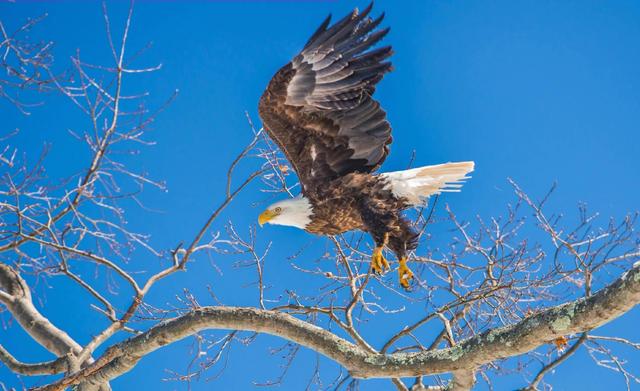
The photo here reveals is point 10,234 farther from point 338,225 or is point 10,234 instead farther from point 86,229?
point 338,225

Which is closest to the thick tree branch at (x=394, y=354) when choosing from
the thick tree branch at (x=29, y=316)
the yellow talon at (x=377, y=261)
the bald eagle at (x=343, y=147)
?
the thick tree branch at (x=29, y=316)

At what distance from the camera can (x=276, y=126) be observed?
5.34 m

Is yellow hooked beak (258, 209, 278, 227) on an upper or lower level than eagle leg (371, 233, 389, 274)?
upper

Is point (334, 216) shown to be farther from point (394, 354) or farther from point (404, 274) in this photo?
point (394, 354)

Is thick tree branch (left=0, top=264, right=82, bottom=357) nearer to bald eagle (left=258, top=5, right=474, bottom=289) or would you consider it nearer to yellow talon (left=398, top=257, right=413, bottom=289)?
bald eagle (left=258, top=5, right=474, bottom=289)

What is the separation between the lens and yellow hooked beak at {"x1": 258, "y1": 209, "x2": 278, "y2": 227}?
220 inches

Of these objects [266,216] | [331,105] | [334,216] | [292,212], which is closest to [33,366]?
[266,216]

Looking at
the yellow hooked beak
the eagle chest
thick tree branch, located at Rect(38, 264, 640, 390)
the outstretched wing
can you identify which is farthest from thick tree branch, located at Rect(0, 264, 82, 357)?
the outstretched wing

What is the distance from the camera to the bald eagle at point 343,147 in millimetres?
5004

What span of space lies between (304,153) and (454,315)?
1.68 metres

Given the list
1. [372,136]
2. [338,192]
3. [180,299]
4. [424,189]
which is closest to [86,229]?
[180,299]

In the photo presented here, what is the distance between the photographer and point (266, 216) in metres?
5.61

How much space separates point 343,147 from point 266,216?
0.84 meters

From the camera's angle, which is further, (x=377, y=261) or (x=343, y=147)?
(x=343, y=147)
